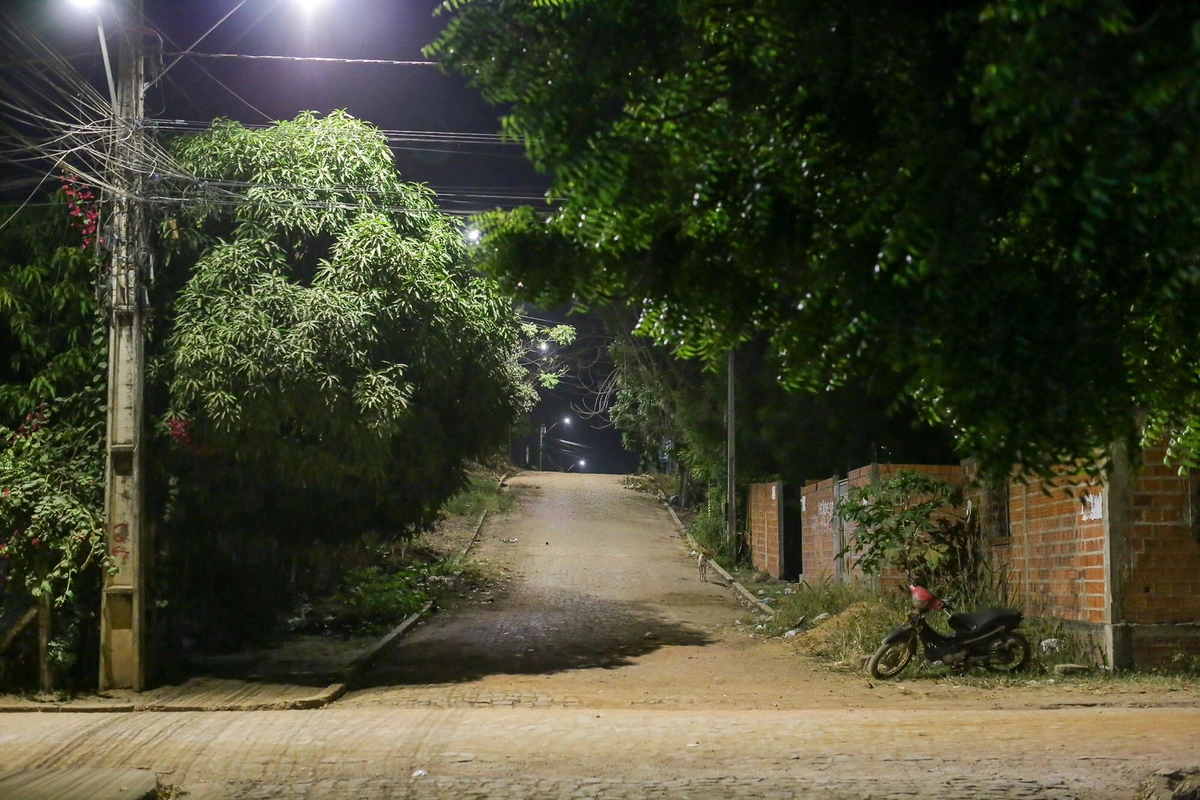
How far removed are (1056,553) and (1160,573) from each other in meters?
1.32

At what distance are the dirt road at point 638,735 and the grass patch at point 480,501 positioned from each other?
16365mm

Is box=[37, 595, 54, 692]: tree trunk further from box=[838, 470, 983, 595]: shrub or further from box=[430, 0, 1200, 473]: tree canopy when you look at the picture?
box=[838, 470, 983, 595]: shrub

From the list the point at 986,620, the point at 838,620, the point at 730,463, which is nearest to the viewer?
the point at 986,620

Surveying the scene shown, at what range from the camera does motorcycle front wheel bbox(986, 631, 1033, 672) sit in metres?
11.5

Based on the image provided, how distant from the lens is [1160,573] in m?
11.1

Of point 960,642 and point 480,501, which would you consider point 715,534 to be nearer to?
point 480,501

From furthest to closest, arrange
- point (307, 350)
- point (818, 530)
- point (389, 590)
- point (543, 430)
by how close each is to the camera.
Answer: point (543, 430)
point (818, 530)
point (389, 590)
point (307, 350)

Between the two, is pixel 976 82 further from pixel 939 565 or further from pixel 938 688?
pixel 939 565

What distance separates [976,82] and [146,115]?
1035 cm

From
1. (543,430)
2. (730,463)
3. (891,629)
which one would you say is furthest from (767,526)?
(543,430)

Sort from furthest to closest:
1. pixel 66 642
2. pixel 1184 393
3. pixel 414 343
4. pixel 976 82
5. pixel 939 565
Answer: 1. pixel 939 565
2. pixel 414 343
3. pixel 66 642
4. pixel 1184 393
5. pixel 976 82

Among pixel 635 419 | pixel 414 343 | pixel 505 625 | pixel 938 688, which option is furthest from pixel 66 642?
pixel 635 419

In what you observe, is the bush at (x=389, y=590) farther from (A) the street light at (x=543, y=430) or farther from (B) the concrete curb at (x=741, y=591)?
(A) the street light at (x=543, y=430)

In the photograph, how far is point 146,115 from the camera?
492 inches
